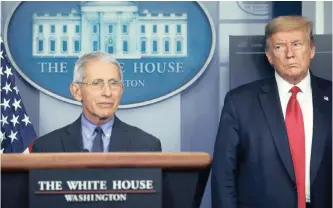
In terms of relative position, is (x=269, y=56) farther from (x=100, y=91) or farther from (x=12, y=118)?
(x=12, y=118)

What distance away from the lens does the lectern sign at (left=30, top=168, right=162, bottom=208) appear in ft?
3.32

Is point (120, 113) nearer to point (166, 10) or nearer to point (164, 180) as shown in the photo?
point (166, 10)

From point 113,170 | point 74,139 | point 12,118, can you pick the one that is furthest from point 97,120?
point 113,170

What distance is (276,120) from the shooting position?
7.06ft

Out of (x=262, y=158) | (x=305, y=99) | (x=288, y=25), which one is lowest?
(x=262, y=158)

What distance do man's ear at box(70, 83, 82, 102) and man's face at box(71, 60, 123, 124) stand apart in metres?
0.03

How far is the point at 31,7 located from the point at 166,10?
711 millimetres

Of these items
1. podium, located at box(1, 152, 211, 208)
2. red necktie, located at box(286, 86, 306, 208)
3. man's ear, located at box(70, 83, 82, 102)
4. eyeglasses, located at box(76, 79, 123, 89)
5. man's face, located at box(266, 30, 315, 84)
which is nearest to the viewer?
podium, located at box(1, 152, 211, 208)

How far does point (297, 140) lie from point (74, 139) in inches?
40.9

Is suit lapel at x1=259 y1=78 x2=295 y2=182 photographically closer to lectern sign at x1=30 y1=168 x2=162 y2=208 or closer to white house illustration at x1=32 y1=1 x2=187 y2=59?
white house illustration at x1=32 y1=1 x2=187 y2=59

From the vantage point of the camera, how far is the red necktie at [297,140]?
207 cm

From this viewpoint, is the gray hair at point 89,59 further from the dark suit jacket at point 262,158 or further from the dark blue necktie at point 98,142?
the dark suit jacket at point 262,158

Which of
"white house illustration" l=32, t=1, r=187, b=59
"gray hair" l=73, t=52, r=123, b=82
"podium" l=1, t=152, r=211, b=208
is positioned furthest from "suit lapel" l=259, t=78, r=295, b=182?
"podium" l=1, t=152, r=211, b=208

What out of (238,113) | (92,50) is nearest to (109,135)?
(92,50)
